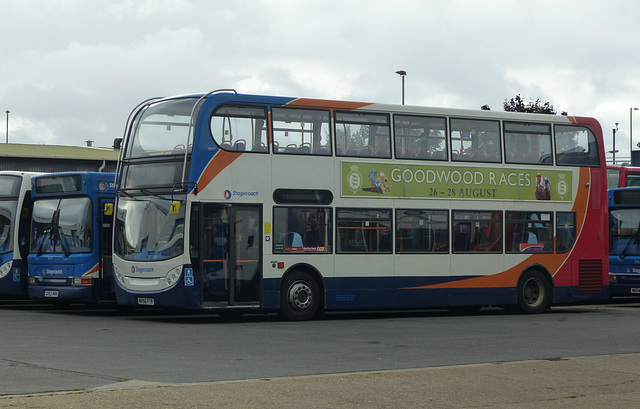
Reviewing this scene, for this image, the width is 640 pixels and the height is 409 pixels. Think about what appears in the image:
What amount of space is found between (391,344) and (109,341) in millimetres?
3962

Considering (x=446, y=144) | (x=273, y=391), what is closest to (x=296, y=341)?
(x=273, y=391)

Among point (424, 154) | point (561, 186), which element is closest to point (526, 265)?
point (561, 186)

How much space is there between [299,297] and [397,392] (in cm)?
952

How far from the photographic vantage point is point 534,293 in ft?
73.4

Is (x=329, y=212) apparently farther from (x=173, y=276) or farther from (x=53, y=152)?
(x=53, y=152)

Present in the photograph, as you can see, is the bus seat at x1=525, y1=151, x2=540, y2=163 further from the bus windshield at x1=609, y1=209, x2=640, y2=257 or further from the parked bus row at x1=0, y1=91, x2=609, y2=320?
the bus windshield at x1=609, y1=209, x2=640, y2=257

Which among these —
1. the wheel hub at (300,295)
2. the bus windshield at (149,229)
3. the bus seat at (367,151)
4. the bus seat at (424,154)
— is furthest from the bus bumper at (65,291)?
the bus seat at (424,154)

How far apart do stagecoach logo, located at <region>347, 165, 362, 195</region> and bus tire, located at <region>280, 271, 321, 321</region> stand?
1852mm

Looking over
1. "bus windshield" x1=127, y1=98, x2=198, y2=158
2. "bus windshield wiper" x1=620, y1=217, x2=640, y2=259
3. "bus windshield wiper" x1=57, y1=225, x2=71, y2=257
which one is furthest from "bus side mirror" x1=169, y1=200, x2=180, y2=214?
"bus windshield wiper" x1=620, y1=217, x2=640, y2=259

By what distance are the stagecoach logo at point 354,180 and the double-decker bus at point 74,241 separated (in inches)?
192

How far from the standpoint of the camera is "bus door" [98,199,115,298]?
20.6 metres

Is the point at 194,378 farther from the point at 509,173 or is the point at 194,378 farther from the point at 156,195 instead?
the point at 509,173

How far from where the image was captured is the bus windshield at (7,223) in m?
22.1

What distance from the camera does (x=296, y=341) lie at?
15.1 m
